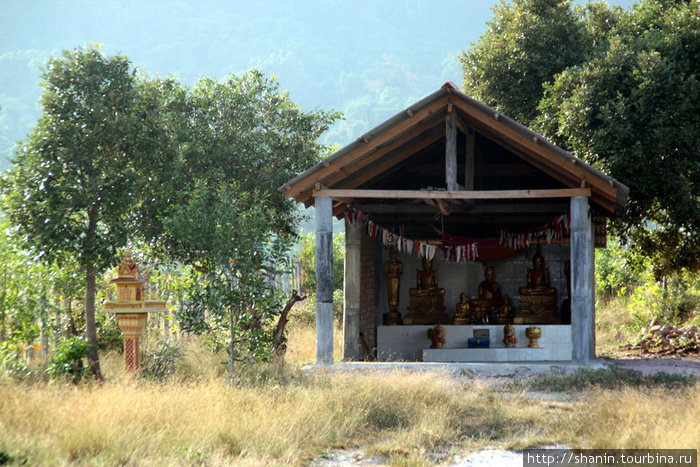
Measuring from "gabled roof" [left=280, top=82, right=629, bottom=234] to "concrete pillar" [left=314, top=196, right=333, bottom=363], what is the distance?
0.43 metres

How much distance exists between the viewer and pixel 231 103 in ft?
53.6

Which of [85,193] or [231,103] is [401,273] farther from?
[85,193]

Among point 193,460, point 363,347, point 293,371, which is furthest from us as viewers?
point 363,347

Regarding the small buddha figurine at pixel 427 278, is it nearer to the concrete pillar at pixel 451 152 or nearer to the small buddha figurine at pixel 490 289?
the small buddha figurine at pixel 490 289

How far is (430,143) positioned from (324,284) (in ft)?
12.7

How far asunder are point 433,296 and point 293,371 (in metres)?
6.76

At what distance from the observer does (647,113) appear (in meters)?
15.1

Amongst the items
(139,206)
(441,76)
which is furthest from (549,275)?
(441,76)

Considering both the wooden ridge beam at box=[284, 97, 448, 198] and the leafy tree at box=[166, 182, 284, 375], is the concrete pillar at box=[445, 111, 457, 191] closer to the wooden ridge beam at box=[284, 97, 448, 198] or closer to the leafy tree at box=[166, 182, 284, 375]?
the wooden ridge beam at box=[284, 97, 448, 198]

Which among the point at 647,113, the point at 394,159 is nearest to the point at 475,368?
the point at 394,159

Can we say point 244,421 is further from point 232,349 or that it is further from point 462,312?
point 462,312

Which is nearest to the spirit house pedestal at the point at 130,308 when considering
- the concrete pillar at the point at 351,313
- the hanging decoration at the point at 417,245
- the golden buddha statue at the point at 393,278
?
the concrete pillar at the point at 351,313

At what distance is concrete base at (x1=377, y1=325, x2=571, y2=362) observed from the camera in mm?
15297

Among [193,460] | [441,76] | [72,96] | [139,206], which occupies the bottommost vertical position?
[193,460]
